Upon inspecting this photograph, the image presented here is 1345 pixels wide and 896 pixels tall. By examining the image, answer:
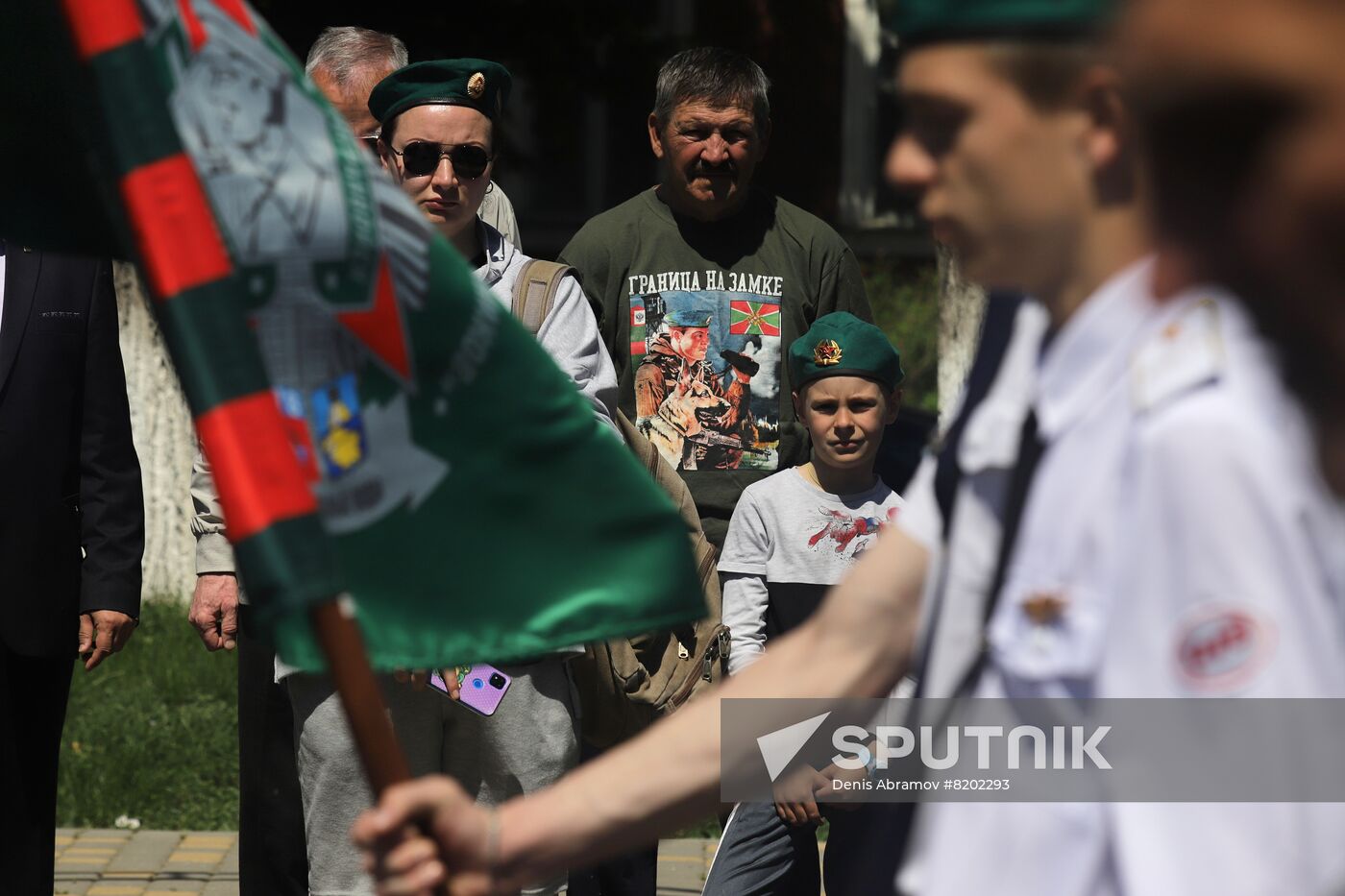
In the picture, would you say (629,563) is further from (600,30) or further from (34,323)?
(600,30)

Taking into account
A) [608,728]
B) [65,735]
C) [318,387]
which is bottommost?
[65,735]

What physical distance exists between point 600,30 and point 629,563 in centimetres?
865

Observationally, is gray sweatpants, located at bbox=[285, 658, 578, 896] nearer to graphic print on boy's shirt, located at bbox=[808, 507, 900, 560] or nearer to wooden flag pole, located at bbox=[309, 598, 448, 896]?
graphic print on boy's shirt, located at bbox=[808, 507, 900, 560]

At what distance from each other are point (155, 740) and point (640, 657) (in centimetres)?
369

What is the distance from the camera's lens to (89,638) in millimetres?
5074

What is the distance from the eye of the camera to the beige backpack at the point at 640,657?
4320 millimetres

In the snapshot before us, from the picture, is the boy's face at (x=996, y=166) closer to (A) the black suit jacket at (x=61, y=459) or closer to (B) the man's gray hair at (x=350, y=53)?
(B) the man's gray hair at (x=350, y=53)

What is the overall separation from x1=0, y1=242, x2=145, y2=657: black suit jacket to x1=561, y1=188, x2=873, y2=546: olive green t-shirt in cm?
138

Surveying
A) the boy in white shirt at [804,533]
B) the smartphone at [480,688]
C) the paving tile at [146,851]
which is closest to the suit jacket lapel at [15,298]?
the smartphone at [480,688]

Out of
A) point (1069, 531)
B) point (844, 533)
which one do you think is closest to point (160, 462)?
point (844, 533)

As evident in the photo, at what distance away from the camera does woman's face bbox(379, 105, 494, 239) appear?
14.3 ft

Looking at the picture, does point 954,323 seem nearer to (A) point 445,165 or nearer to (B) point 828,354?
(B) point 828,354

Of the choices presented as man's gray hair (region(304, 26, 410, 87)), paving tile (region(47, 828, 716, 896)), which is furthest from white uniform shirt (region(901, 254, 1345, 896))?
paving tile (region(47, 828, 716, 896))

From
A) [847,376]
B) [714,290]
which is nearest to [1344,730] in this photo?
[847,376]
